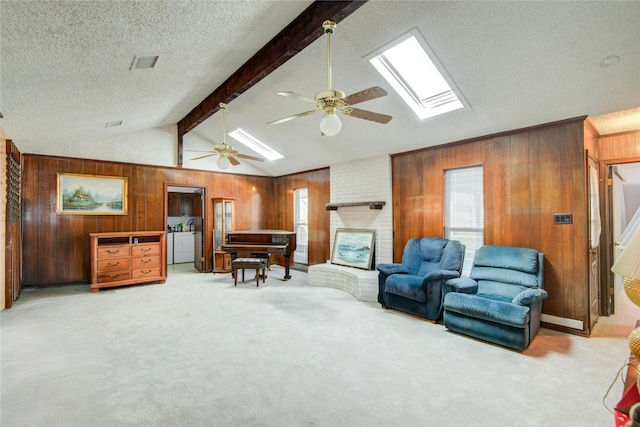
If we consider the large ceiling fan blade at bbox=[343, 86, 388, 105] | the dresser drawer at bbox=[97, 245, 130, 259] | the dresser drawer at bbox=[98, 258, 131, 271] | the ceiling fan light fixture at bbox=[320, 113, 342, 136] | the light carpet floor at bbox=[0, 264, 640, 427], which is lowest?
the light carpet floor at bbox=[0, 264, 640, 427]

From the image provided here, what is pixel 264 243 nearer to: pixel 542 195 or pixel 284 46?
pixel 284 46

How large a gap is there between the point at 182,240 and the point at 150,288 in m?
3.40

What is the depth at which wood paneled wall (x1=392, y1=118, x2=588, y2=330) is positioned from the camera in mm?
3527

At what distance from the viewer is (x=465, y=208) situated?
455 cm

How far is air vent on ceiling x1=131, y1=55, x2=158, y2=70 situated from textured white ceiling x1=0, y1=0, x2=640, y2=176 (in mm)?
92

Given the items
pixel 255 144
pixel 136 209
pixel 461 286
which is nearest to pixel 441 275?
pixel 461 286

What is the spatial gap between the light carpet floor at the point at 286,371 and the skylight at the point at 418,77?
2.84 m

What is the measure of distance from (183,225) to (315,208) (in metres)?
4.48

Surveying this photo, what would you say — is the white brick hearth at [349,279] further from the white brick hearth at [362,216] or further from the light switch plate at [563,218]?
the light switch plate at [563,218]

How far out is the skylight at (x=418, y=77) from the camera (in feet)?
11.1

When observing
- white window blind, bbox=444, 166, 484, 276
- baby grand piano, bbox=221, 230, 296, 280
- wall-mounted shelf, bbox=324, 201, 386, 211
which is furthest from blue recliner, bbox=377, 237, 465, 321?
baby grand piano, bbox=221, 230, 296, 280

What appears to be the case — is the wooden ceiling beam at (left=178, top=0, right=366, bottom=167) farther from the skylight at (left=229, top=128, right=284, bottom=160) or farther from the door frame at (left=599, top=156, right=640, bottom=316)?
the door frame at (left=599, top=156, right=640, bottom=316)

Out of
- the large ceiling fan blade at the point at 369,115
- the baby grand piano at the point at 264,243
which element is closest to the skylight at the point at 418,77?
the large ceiling fan blade at the point at 369,115

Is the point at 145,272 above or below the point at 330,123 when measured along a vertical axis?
below
